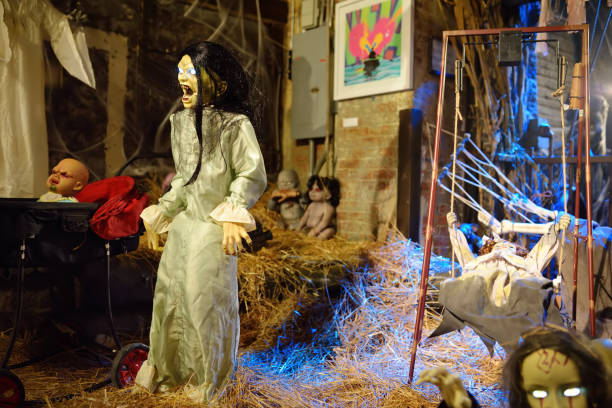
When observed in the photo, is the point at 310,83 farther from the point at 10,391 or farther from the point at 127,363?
the point at 10,391

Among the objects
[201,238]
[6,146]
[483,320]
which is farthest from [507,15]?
[6,146]

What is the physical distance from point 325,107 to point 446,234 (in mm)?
1717

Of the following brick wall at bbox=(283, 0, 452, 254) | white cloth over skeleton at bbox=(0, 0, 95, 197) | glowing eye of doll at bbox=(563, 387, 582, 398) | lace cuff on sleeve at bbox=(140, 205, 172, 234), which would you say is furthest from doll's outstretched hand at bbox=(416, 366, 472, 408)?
white cloth over skeleton at bbox=(0, 0, 95, 197)

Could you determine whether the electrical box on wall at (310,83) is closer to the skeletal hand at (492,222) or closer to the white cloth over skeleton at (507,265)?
the skeletal hand at (492,222)

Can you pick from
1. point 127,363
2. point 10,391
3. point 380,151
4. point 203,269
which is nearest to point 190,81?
point 203,269

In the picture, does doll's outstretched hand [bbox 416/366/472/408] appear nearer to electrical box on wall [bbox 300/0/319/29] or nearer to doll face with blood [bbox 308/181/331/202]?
doll face with blood [bbox 308/181/331/202]

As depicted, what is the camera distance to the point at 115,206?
2549 mm

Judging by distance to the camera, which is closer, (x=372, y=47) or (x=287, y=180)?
(x=372, y=47)

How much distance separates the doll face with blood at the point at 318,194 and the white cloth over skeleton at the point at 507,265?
2427 millimetres

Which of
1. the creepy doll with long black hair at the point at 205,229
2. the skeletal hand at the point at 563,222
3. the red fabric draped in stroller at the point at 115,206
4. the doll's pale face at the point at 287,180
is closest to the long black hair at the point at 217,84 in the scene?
the creepy doll with long black hair at the point at 205,229

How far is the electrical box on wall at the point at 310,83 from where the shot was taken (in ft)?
17.0

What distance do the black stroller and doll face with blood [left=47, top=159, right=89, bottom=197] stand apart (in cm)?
32

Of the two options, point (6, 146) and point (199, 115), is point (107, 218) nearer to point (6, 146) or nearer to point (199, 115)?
point (199, 115)

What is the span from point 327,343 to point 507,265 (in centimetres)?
149
